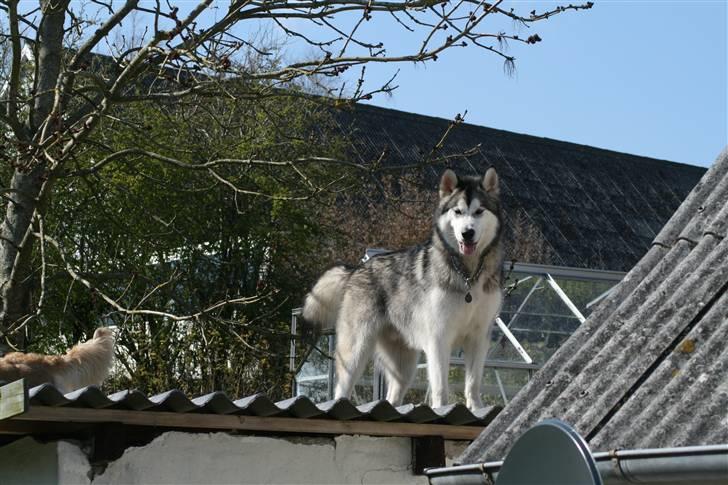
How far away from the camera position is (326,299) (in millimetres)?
11211

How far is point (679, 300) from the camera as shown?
5102 mm

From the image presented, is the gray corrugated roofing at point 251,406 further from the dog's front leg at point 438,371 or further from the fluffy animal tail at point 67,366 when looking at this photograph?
the fluffy animal tail at point 67,366

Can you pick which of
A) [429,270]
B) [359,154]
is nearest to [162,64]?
[429,270]

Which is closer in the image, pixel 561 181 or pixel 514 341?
pixel 514 341

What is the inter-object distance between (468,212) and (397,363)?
1.65m

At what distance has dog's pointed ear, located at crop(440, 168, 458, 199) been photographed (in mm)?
10109

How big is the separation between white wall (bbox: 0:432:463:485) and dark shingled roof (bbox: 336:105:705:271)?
678 inches

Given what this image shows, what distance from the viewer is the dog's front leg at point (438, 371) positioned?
31.9 feet

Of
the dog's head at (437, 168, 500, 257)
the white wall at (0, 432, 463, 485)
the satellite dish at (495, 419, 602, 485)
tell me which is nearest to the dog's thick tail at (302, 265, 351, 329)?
the dog's head at (437, 168, 500, 257)

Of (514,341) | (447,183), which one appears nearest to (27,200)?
(447,183)

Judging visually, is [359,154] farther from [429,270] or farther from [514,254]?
[429,270]

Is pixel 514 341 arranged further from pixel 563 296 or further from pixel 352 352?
pixel 352 352

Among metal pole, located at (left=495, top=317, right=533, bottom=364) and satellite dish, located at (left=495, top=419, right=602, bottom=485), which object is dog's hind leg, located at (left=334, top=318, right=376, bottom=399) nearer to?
metal pole, located at (left=495, top=317, right=533, bottom=364)

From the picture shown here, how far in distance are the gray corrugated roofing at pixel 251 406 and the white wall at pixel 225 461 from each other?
293 millimetres
